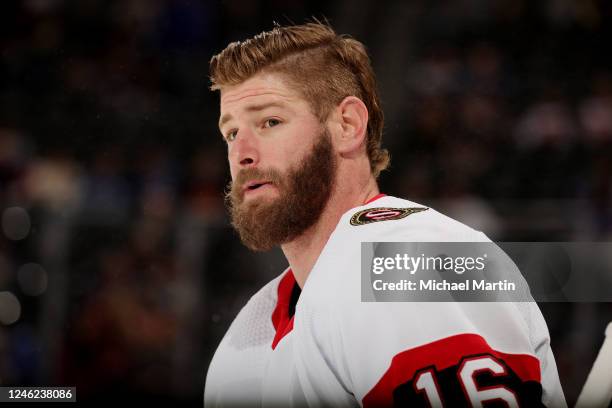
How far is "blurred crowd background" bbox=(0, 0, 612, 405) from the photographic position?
3.68 m

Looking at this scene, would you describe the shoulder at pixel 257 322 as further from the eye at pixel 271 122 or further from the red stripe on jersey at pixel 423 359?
the red stripe on jersey at pixel 423 359

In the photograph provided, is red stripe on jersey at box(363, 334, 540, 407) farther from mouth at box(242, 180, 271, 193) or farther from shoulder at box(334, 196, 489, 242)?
mouth at box(242, 180, 271, 193)

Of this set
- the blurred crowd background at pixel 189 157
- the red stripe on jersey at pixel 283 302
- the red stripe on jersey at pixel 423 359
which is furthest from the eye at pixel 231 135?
the blurred crowd background at pixel 189 157

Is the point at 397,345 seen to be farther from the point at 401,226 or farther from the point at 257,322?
the point at 257,322

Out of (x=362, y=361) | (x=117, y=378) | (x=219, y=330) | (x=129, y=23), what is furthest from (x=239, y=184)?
(x=129, y=23)

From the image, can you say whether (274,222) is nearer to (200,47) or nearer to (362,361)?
(362,361)

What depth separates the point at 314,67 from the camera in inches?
77.0

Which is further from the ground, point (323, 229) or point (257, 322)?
point (323, 229)

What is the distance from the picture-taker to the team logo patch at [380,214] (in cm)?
159

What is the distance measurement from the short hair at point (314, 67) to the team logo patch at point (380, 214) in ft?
1.21

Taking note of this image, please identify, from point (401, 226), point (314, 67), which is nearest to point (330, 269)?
point (401, 226)

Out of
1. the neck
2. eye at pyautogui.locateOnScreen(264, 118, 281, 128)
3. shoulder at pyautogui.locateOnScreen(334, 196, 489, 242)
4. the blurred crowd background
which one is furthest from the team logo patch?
the blurred crowd background

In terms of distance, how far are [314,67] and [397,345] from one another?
0.86 m

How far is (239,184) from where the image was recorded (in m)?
1.89
